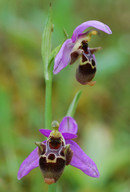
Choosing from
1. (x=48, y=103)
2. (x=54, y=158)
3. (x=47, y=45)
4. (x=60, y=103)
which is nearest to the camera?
(x=54, y=158)

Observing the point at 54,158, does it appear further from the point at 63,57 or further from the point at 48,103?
the point at 63,57

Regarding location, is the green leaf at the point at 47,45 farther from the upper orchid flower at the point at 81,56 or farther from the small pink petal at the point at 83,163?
the small pink petal at the point at 83,163

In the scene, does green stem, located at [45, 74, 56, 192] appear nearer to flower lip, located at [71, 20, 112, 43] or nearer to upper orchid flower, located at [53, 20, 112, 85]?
upper orchid flower, located at [53, 20, 112, 85]

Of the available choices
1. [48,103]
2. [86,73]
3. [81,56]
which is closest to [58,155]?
[48,103]

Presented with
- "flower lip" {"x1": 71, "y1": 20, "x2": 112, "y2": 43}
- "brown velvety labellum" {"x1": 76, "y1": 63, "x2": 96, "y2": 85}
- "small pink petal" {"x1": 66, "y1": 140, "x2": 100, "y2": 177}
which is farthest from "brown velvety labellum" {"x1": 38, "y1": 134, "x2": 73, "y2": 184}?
"flower lip" {"x1": 71, "y1": 20, "x2": 112, "y2": 43}

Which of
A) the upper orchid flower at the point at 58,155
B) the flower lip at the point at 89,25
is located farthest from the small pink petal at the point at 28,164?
the flower lip at the point at 89,25

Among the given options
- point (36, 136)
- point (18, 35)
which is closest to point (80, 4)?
point (18, 35)

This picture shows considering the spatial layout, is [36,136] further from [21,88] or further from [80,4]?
[80,4]
